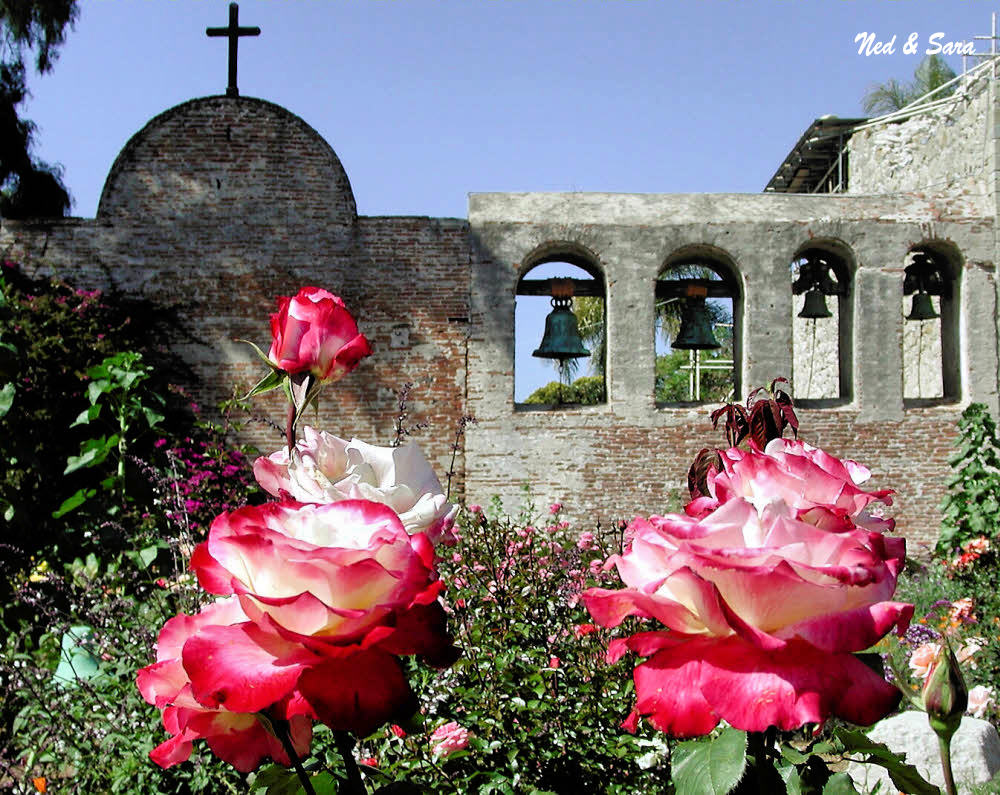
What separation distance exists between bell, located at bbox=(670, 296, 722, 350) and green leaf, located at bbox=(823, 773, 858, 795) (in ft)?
27.0

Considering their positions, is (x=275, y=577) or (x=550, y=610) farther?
(x=550, y=610)

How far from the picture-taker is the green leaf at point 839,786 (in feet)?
3.19

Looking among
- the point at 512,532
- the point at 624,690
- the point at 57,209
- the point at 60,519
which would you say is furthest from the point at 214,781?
the point at 57,209

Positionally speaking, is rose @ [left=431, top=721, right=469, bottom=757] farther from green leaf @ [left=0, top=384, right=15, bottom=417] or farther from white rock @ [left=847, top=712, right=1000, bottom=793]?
green leaf @ [left=0, top=384, right=15, bottom=417]

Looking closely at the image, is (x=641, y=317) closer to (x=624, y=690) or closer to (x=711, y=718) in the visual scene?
(x=624, y=690)

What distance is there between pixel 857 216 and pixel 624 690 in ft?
27.0

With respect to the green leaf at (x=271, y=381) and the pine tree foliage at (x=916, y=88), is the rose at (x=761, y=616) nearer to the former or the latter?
the green leaf at (x=271, y=381)

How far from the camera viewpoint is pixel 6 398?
4.52 m

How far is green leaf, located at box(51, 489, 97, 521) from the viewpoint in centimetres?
754

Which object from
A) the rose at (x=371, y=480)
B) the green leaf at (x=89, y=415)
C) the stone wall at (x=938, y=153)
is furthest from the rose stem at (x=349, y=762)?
the stone wall at (x=938, y=153)

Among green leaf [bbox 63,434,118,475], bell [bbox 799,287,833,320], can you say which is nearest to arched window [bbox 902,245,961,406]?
bell [bbox 799,287,833,320]

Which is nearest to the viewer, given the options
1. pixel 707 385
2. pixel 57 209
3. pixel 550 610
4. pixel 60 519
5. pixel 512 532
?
pixel 550 610

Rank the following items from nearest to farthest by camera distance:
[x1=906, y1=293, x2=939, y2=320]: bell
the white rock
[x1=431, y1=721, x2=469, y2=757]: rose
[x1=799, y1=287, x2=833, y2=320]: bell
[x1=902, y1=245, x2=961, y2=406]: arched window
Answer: [x1=431, y1=721, x2=469, y2=757]: rose → the white rock → [x1=799, y1=287, x2=833, y2=320]: bell → [x1=906, y1=293, x2=939, y2=320]: bell → [x1=902, y1=245, x2=961, y2=406]: arched window

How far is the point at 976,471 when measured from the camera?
8.91 m
